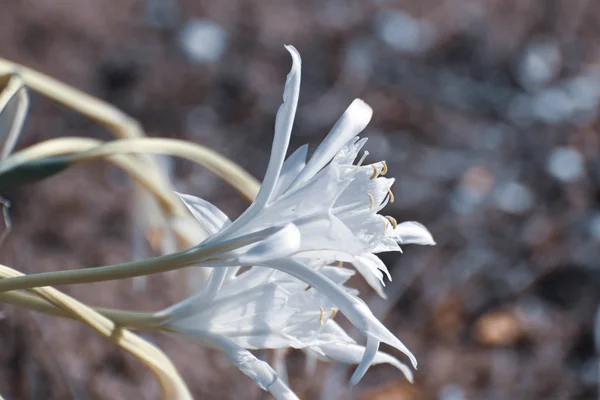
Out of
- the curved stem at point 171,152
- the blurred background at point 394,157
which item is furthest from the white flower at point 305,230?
the blurred background at point 394,157

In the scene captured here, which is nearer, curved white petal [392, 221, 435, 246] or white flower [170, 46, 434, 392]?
white flower [170, 46, 434, 392]

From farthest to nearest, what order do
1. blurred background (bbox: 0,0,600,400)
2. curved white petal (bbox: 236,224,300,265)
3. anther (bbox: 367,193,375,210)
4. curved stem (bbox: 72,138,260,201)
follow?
blurred background (bbox: 0,0,600,400) → curved stem (bbox: 72,138,260,201) → anther (bbox: 367,193,375,210) → curved white petal (bbox: 236,224,300,265)

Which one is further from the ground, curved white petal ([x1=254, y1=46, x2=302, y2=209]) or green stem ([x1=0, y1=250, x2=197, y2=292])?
curved white petal ([x1=254, y1=46, x2=302, y2=209])

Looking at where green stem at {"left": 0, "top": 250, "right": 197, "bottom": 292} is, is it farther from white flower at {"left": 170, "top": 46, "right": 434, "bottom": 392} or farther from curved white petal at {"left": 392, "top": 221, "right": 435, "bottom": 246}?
curved white petal at {"left": 392, "top": 221, "right": 435, "bottom": 246}

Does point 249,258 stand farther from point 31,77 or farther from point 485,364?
point 485,364

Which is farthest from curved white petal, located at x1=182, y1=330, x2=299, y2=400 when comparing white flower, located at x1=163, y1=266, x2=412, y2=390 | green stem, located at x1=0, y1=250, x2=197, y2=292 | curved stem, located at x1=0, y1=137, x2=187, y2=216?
curved stem, located at x1=0, y1=137, x2=187, y2=216

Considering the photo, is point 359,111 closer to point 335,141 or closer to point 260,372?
point 335,141

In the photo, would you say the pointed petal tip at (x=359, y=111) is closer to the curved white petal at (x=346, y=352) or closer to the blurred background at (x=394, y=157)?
the curved white petal at (x=346, y=352)
